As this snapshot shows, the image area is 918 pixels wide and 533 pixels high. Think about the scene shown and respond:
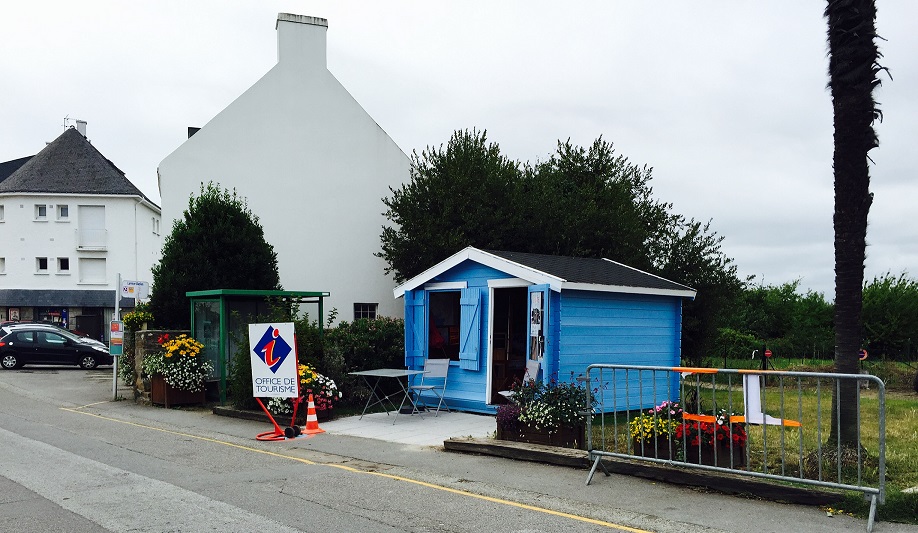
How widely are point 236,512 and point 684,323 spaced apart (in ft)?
57.5

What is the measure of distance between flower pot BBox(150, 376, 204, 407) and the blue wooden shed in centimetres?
473

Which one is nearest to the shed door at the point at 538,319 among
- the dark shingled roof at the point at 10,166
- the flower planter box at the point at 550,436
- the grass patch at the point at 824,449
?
the grass patch at the point at 824,449

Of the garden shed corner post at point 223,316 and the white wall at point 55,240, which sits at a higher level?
the white wall at point 55,240

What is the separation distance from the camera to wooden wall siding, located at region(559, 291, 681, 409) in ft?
44.8

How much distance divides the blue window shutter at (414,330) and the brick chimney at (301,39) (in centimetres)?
1582

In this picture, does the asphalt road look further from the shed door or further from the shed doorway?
the shed doorway

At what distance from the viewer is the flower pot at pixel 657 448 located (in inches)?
326

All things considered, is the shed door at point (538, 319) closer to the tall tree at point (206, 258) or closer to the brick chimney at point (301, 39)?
the tall tree at point (206, 258)

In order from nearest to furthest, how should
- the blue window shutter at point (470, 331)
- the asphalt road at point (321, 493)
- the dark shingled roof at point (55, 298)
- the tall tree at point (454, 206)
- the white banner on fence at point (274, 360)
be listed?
the asphalt road at point (321, 493) → the white banner on fence at point (274, 360) → the blue window shutter at point (470, 331) → the tall tree at point (454, 206) → the dark shingled roof at point (55, 298)

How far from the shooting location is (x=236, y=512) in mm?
7004

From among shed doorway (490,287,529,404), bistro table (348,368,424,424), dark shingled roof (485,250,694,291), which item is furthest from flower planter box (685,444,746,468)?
shed doorway (490,287,529,404)

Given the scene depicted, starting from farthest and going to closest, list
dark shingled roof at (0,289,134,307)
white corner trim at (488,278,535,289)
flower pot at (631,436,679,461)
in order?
dark shingled roof at (0,289,134,307), white corner trim at (488,278,535,289), flower pot at (631,436,679,461)

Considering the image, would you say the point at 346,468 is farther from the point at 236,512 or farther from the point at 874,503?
the point at 874,503

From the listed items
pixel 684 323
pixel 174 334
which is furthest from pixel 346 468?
pixel 684 323
